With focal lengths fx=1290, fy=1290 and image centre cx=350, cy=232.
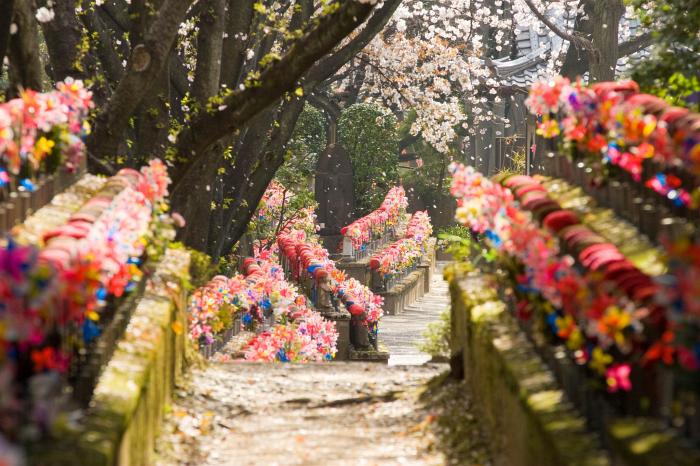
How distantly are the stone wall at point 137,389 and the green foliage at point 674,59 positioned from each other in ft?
12.9

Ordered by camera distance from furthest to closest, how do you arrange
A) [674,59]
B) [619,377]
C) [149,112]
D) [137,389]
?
1. [149,112]
2. [674,59]
3. [137,389]
4. [619,377]

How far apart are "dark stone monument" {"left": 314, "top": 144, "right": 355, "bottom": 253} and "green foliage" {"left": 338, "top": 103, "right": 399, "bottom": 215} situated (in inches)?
46.9

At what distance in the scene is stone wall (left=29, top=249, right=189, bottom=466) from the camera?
15.1 ft

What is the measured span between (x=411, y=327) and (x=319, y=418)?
1331cm

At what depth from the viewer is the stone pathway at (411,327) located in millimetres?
17719

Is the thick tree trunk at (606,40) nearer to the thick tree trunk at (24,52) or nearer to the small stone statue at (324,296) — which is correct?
the small stone statue at (324,296)

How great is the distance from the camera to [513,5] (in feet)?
112

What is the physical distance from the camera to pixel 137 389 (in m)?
5.97

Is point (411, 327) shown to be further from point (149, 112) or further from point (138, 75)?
point (138, 75)

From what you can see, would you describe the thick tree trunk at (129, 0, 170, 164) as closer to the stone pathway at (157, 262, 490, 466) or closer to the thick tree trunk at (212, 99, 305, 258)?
the stone pathway at (157, 262, 490, 466)

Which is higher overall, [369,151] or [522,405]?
[369,151]

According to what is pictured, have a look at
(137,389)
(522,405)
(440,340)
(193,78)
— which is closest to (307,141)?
(193,78)

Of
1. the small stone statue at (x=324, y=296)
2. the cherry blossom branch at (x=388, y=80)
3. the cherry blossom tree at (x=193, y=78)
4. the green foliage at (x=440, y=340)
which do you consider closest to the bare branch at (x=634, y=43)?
the cherry blossom branch at (x=388, y=80)

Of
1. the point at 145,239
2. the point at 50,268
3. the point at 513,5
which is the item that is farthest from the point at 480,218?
the point at 513,5
